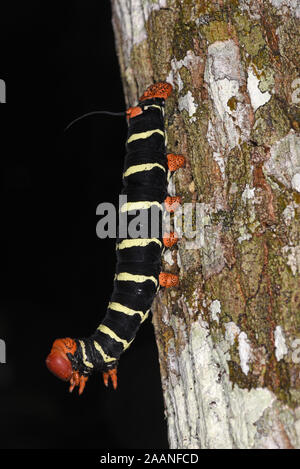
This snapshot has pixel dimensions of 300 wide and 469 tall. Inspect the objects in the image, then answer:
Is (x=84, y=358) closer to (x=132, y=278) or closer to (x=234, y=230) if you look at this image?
(x=132, y=278)

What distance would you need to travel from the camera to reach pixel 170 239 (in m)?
3.56

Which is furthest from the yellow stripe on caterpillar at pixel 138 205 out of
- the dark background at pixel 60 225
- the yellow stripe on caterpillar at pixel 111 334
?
the dark background at pixel 60 225

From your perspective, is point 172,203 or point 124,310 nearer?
point 172,203

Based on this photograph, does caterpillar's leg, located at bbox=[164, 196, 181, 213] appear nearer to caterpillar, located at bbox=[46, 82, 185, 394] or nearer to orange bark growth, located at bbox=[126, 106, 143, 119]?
caterpillar, located at bbox=[46, 82, 185, 394]

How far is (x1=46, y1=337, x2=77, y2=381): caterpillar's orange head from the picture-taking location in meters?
3.58

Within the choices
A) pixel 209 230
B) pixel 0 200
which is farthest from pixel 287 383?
pixel 0 200

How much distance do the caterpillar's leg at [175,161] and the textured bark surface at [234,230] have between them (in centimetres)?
7

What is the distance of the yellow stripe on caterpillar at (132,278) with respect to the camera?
11.9 feet

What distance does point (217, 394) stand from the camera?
2918mm

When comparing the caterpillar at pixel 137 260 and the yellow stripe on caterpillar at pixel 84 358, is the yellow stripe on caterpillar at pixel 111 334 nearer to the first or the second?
the caterpillar at pixel 137 260

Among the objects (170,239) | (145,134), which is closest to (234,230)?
(170,239)

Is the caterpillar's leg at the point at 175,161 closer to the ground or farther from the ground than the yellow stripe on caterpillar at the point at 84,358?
farther from the ground

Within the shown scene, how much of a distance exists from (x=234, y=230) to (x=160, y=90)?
1.47 meters
